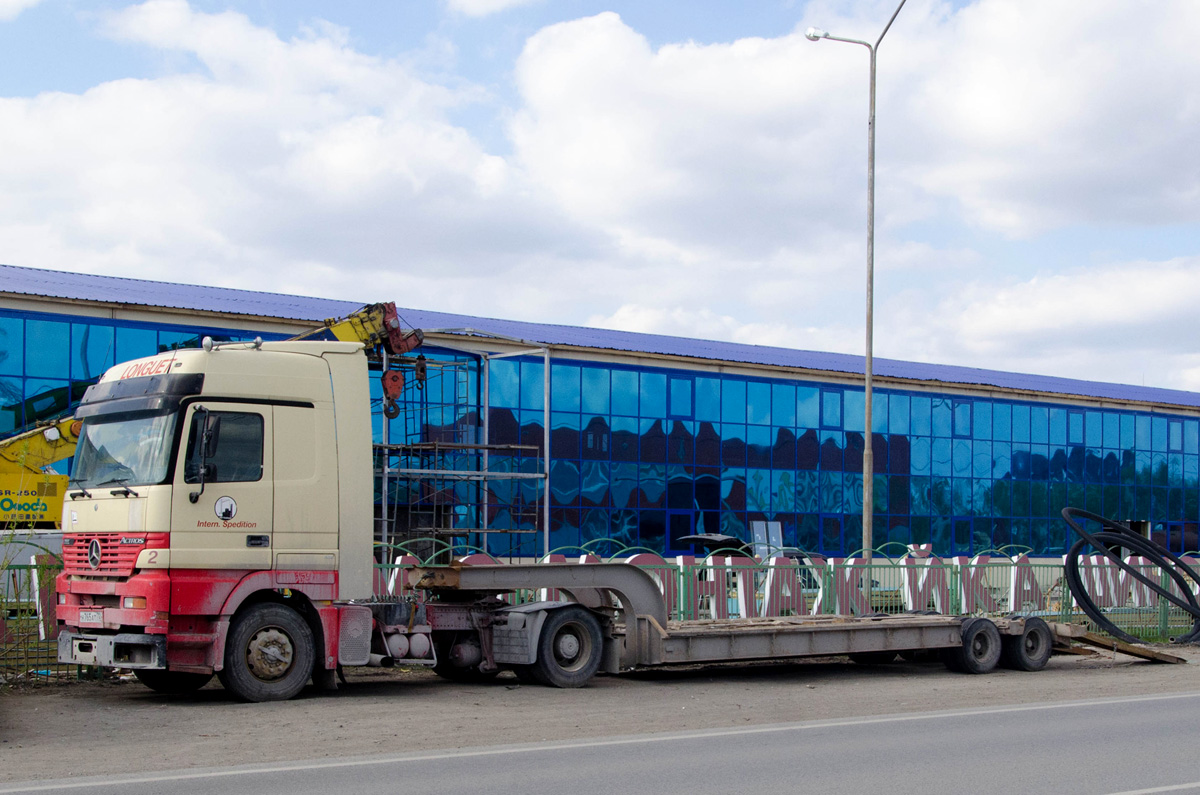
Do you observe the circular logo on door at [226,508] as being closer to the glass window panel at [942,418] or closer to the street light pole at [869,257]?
the street light pole at [869,257]

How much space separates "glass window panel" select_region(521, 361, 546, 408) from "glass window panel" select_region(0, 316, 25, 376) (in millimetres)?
13265

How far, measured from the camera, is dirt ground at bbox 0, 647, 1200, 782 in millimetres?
10031

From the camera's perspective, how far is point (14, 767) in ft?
30.1

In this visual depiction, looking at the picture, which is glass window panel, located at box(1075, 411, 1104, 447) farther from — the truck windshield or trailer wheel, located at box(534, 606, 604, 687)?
the truck windshield

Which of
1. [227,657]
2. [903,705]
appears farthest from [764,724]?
[227,657]

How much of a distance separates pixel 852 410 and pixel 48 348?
25.5 metres

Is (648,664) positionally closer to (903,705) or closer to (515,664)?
(515,664)

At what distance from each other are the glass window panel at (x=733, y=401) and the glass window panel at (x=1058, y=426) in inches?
554

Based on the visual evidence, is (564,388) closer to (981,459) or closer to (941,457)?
(941,457)

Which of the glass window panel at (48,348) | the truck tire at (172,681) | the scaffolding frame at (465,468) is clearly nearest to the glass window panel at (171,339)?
the glass window panel at (48,348)

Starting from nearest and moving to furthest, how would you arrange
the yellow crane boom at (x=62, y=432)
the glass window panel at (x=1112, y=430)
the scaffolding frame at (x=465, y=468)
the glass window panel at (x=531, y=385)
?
1. the yellow crane boom at (x=62, y=432)
2. the scaffolding frame at (x=465, y=468)
3. the glass window panel at (x=531, y=385)
4. the glass window panel at (x=1112, y=430)

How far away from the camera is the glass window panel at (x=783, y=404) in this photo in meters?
41.3

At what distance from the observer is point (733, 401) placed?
40375mm

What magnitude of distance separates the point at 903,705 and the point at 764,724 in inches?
92.9
